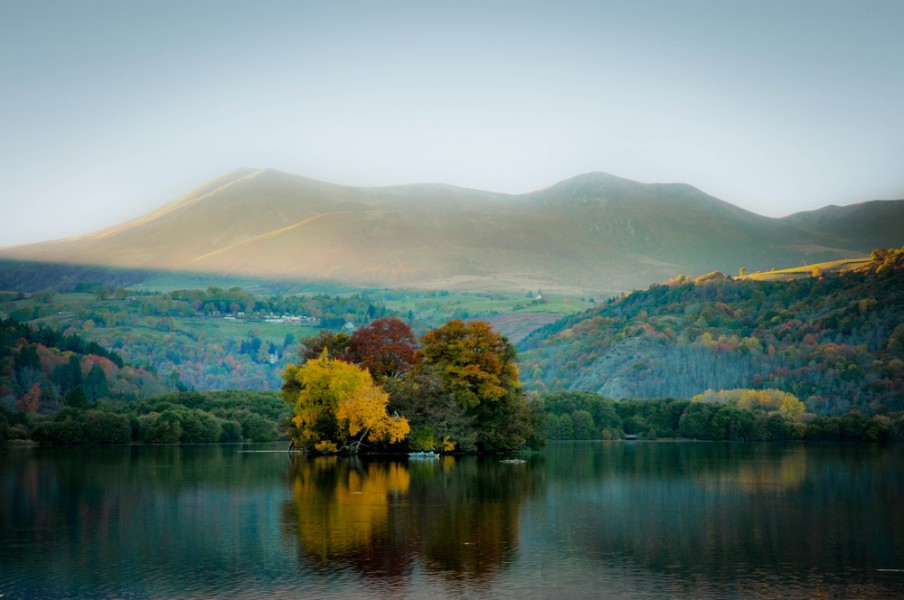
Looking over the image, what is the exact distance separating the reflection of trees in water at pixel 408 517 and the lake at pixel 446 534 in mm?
164

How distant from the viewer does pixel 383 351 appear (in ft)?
373

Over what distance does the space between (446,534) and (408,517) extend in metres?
5.88

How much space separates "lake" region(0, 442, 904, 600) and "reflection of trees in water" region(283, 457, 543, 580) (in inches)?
6.5

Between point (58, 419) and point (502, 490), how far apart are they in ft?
320

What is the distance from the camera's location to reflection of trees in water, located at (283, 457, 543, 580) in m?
39.3

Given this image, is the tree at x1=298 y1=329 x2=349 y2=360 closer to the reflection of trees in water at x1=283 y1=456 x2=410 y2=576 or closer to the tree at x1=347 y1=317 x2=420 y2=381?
the tree at x1=347 y1=317 x2=420 y2=381

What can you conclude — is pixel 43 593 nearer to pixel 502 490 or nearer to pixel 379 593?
pixel 379 593

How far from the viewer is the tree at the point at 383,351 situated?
113 m

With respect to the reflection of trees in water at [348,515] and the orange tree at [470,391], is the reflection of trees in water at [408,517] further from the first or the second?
the orange tree at [470,391]

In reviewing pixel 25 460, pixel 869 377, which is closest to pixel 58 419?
pixel 25 460

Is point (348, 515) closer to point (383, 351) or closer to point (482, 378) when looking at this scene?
point (482, 378)

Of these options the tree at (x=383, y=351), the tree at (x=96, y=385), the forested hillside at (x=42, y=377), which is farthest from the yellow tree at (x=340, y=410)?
the tree at (x=96, y=385)


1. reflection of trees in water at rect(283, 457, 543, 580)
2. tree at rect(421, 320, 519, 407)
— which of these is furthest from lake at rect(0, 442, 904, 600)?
tree at rect(421, 320, 519, 407)

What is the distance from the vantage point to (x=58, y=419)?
141 meters
